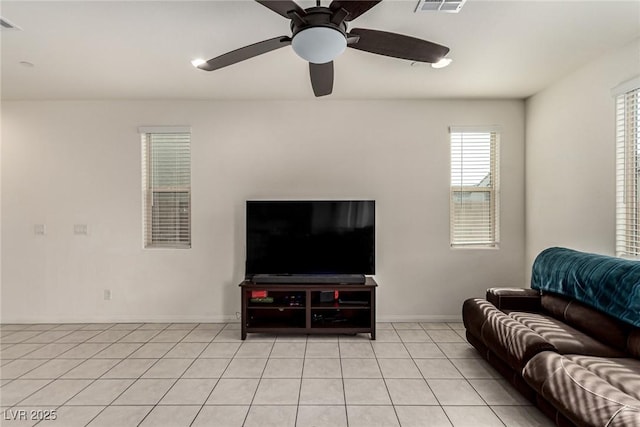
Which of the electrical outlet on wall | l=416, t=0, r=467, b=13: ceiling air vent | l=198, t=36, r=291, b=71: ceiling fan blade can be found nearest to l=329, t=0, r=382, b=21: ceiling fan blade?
l=198, t=36, r=291, b=71: ceiling fan blade

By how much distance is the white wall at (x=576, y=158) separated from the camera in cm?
276

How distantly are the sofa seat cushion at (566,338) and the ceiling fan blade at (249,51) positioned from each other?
2565 millimetres

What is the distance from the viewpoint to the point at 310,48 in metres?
1.77

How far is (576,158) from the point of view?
10.3 feet

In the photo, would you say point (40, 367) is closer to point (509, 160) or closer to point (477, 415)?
point (477, 415)

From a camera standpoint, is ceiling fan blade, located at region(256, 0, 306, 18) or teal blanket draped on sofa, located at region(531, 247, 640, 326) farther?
teal blanket draped on sofa, located at region(531, 247, 640, 326)

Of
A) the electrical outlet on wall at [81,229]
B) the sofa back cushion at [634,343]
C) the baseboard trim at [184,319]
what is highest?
the electrical outlet on wall at [81,229]

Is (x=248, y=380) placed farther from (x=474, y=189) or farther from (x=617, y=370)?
(x=474, y=189)

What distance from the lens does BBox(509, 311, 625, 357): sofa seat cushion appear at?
217 cm

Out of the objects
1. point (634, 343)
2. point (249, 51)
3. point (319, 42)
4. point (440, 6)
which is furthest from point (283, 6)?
point (634, 343)

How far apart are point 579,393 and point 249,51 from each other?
260 cm

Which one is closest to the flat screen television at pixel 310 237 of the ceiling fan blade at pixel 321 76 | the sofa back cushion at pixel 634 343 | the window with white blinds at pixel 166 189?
the window with white blinds at pixel 166 189

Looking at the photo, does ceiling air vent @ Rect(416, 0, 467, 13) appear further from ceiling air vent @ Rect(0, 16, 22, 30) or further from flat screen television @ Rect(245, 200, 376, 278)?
ceiling air vent @ Rect(0, 16, 22, 30)

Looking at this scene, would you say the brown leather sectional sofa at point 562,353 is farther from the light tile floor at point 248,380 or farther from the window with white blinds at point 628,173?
the window with white blinds at point 628,173
